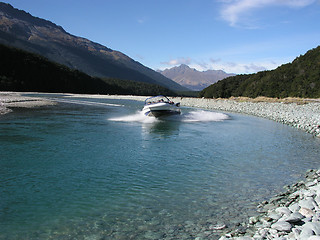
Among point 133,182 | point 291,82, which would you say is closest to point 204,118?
point 133,182

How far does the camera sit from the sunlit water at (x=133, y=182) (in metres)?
6.89

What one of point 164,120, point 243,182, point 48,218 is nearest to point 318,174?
point 243,182

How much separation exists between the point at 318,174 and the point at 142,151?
27.9ft

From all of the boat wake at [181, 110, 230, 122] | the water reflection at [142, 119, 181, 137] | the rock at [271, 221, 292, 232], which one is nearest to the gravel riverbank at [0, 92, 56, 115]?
the water reflection at [142, 119, 181, 137]

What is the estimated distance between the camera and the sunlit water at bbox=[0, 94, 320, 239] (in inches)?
271

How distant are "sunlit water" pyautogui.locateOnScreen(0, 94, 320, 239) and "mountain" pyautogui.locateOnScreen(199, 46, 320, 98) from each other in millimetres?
47193

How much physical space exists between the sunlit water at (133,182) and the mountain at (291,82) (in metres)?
47.2

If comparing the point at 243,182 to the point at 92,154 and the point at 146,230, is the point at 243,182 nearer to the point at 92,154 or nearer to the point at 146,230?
the point at 146,230

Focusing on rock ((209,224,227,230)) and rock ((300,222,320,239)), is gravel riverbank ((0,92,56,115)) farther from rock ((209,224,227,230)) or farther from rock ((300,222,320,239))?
rock ((300,222,320,239))

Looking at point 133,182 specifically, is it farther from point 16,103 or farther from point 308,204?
point 16,103

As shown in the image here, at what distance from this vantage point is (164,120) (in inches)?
1264

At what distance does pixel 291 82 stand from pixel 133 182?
66107mm

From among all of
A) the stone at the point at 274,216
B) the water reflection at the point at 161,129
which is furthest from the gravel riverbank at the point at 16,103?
the stone at the point at 274,216

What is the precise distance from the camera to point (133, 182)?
33.1 feet
